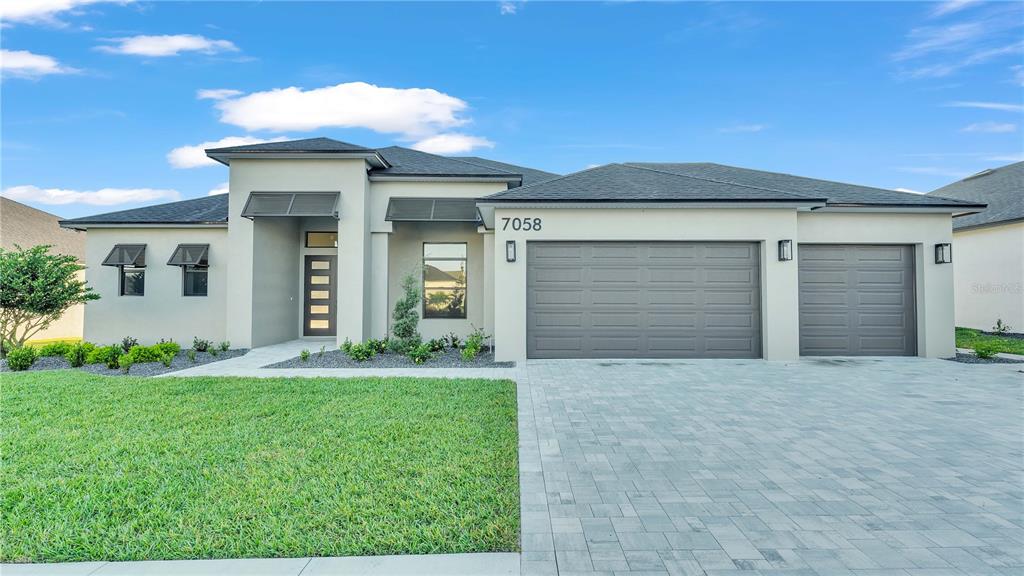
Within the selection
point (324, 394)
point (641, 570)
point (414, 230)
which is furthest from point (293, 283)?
point (641, 570)

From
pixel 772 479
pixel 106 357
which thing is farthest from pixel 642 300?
pixel 106 357

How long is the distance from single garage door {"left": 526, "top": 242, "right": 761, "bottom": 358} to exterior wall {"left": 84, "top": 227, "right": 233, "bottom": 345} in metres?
8.82

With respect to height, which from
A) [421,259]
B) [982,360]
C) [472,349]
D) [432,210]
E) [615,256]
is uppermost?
[432,210]

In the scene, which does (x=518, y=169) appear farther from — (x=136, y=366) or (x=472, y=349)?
(x=136, y=366)

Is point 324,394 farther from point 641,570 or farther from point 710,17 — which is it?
point 710,17

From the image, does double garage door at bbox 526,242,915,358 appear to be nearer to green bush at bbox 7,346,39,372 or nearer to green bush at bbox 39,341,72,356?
green bush at bbox 7,346,39,372

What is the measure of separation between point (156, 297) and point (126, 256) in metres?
1.29

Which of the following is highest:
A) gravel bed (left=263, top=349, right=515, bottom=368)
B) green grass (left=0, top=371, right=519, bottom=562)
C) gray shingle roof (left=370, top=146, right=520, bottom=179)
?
gray shingle roof (left=370, top=146, right=520, bottom=179)

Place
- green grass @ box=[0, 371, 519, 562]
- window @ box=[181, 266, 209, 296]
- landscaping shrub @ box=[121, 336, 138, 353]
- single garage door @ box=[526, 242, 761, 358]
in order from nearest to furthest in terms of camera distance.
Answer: green grass @ box=[0, 371, 519, 562] < single garage door @ box=[526, 242, 761, 358] < landscaping shrub @ box=[121, 336, 138, 353] < window @ box=[181, 266, 209, 296]

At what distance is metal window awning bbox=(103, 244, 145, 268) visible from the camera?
11.8 m

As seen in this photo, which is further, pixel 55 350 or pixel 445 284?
pixel 445 284

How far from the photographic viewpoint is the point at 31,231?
24.1 metres

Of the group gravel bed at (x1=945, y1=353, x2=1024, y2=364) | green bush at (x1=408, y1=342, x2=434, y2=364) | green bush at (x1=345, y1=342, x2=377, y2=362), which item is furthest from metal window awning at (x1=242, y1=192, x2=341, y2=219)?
gravel bed at (x1=945, y1=353, x2=1024, y2=364)

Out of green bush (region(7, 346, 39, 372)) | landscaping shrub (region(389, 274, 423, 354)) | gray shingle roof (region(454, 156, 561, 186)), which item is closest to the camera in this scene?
green bush (region(7, 346, 39, 372))
